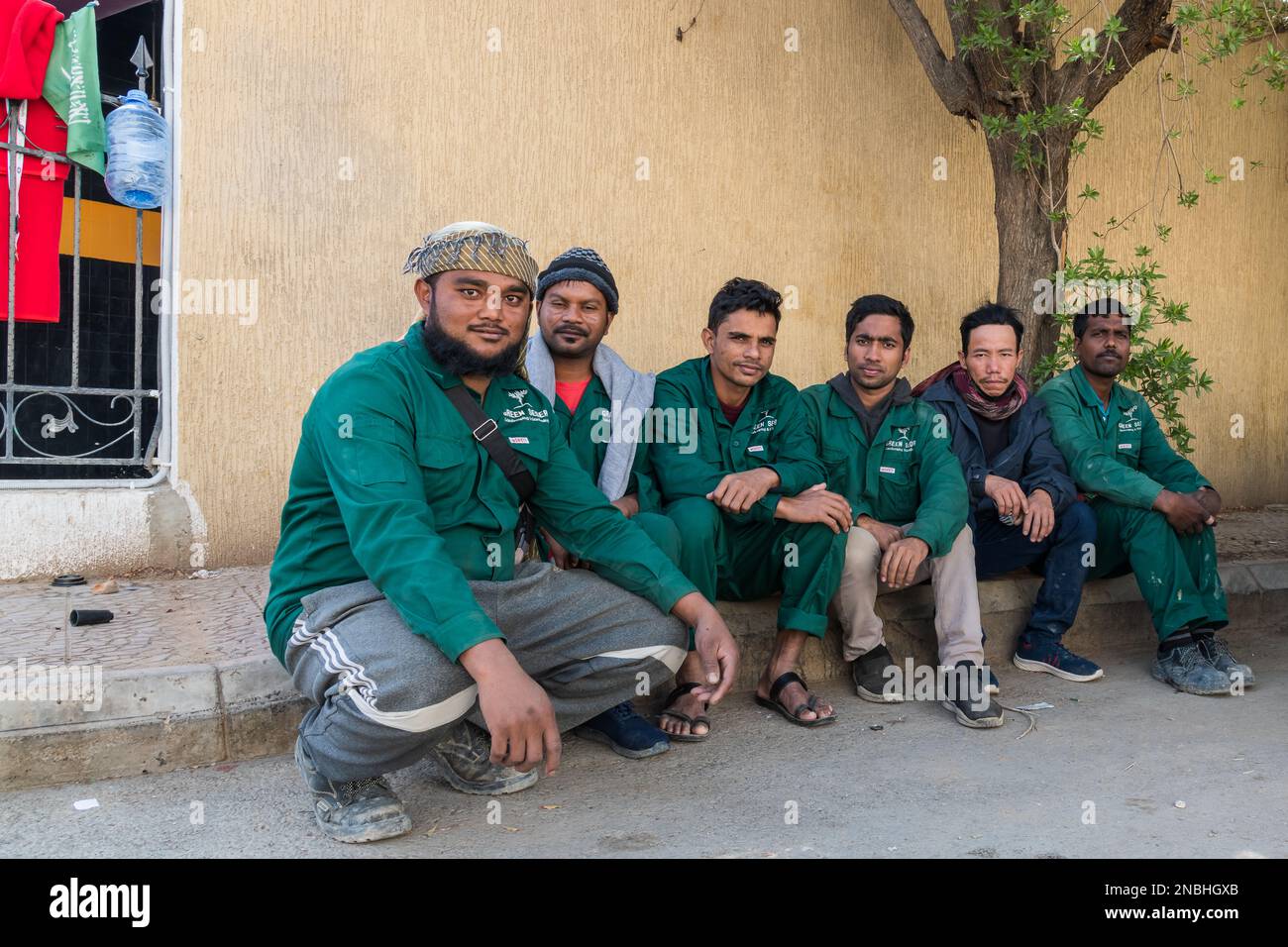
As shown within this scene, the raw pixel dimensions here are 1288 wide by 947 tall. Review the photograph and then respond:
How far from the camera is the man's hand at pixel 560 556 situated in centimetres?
352

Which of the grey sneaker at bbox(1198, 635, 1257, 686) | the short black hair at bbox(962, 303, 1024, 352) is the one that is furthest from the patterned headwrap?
the grey sneaker at bbox(1198, 635, 1257, 686)

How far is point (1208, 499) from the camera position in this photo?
4.34 metres

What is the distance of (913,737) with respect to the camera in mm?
3561

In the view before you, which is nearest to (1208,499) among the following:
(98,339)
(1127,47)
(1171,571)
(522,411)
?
(1171,571)

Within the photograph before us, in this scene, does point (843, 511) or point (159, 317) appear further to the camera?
point (159, 317)

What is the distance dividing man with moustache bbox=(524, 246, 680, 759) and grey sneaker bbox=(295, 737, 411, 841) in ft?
4.55

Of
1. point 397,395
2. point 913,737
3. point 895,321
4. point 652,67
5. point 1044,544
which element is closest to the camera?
point 397,395

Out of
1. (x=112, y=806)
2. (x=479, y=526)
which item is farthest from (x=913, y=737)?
(x=112, y=806)

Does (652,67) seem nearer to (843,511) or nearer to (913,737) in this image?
(843,511)

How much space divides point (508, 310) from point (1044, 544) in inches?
103

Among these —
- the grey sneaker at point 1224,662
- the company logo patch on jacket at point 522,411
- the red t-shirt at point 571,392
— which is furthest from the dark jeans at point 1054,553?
the company logo patch on jacket at point 522,411

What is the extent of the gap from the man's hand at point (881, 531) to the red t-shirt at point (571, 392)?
113cm

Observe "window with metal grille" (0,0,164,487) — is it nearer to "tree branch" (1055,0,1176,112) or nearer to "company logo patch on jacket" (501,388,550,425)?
"company logo patch on jacket" (501,388,550,425)

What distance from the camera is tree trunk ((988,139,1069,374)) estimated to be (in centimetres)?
552
